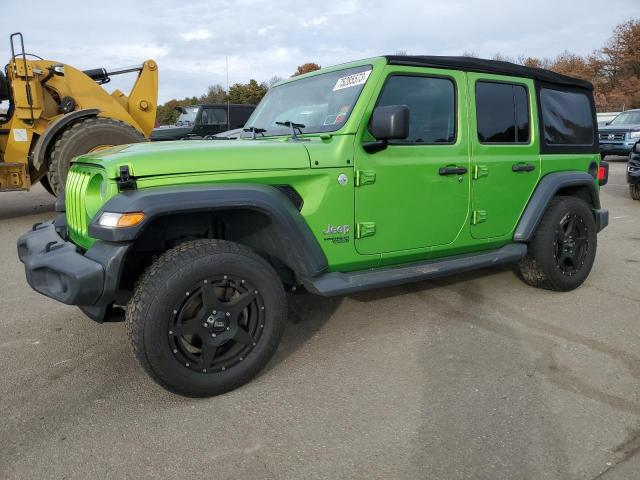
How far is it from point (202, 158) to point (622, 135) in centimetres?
1649

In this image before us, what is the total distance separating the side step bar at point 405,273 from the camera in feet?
9.85

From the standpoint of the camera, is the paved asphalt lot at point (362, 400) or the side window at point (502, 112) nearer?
the paved asphalt lot at point (362, 400)

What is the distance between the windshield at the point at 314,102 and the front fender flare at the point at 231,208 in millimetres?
712

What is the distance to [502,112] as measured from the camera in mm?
3904

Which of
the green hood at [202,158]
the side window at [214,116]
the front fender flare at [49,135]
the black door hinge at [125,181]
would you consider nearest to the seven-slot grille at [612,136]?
the side window at [214,116]

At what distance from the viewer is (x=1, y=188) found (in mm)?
7426

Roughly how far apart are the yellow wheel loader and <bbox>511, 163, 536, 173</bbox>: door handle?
584 cm

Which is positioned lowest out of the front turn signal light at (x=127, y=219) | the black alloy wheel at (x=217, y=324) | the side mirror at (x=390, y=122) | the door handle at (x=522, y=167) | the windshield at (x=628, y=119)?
the black alloy wheel at (x=217, y=324)

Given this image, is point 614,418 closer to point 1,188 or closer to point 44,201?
point 1,188

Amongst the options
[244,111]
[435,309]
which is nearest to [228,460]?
[435,309]

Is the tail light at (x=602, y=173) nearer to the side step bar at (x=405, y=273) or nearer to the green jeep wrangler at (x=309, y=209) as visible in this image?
the green jeep wrangler at (x=309, y=209)

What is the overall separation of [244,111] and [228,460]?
39.0 ft

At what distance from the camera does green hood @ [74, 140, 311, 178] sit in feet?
8.27

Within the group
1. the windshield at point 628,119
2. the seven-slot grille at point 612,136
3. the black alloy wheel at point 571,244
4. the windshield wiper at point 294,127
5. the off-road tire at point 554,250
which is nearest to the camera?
the windshield wiper at point 294,127
